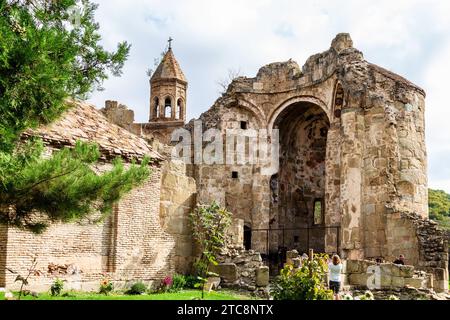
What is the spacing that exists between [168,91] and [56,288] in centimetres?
2651

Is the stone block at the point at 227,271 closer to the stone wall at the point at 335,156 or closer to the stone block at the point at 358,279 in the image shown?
the stone block at the point at 358,279

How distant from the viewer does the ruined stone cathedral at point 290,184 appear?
14.2 meters

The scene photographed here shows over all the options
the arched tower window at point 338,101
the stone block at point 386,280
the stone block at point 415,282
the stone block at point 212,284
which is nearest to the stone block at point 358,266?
the stone block at point 386,280

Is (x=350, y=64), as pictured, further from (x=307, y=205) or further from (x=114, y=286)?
(x=114, y=286)

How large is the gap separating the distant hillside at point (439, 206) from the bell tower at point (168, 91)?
657 inches

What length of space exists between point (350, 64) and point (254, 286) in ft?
→ 29.0

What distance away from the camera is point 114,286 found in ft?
45.9

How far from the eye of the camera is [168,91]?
124 feet

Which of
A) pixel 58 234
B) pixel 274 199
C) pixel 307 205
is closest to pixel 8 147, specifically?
pixel 58 234

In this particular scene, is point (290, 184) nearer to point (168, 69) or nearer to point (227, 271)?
point (227, 271)

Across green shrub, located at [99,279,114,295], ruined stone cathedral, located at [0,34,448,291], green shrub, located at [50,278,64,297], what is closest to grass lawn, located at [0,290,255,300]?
green shrub, located at [50,278,64,297]

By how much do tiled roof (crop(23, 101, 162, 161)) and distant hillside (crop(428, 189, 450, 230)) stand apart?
2535 cm
